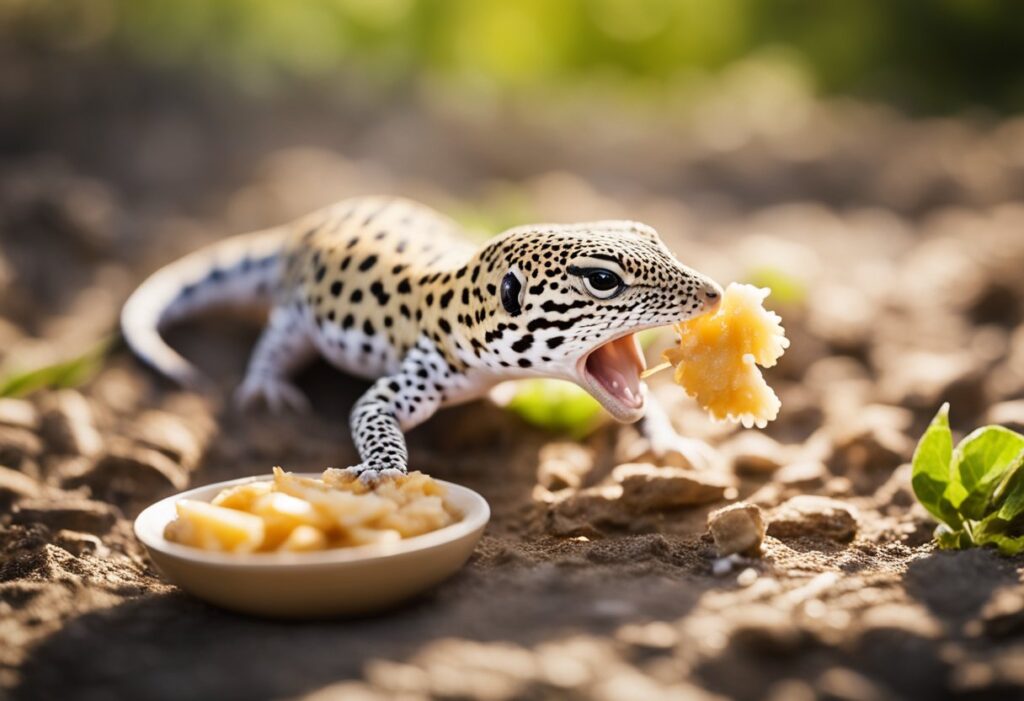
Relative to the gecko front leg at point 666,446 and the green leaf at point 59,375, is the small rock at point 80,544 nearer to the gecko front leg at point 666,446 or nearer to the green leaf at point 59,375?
the green leaf at point 59,375

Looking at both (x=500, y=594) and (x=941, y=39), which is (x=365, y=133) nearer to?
(x=500, y=594)

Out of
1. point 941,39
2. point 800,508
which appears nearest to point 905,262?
point 800,508

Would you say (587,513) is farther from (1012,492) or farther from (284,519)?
(1012,492)

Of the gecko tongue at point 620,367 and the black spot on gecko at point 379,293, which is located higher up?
the black spot on gecko at point 379,293

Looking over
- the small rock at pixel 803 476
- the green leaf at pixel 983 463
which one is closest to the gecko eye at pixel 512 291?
the small rock at pixel 803 476

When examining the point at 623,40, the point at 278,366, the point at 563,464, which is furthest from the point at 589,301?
the point at 623,40

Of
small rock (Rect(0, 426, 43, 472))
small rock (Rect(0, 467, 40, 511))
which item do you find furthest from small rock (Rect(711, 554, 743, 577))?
small rock (Rect(0, 426, 43, 472))
